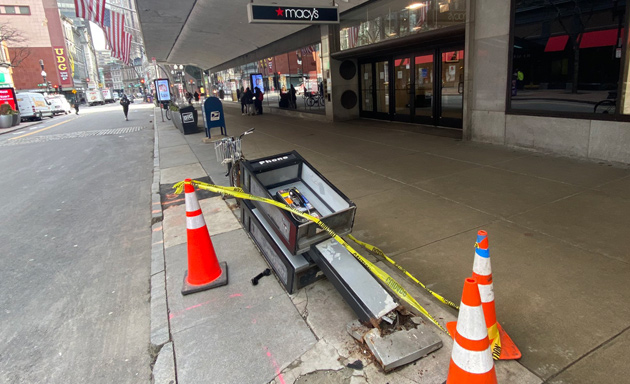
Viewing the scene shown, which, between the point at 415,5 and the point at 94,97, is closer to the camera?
the point at 415,5

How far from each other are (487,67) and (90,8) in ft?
50.0

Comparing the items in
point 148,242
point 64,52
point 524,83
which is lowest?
point 148,242

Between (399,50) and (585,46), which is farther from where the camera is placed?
(399,50)

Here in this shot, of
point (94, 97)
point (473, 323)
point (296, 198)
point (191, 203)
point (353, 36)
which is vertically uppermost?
point (94, 97)

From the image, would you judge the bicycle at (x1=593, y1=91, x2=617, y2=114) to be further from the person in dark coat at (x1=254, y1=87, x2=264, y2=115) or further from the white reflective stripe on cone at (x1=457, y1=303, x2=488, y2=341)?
the person in dark coat at (x1=254, y1=87, x2=264, y2=115)

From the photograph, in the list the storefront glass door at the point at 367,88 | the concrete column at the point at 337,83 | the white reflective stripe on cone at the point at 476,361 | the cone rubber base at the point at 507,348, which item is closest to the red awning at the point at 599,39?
the cone rubber base at the point at 507,348

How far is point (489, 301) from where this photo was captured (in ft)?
7.67

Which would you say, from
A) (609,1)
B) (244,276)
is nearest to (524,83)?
(609,1)

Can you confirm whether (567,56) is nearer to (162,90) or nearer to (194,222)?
(194,222)

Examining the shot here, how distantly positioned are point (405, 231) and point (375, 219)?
0.53 metres

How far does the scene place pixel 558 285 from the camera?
124 inches

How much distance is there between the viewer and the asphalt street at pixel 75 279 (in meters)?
2.86

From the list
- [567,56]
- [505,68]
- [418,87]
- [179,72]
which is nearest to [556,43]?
[567,56]

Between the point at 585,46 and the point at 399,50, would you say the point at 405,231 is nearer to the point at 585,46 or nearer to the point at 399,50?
the point at 585,46
